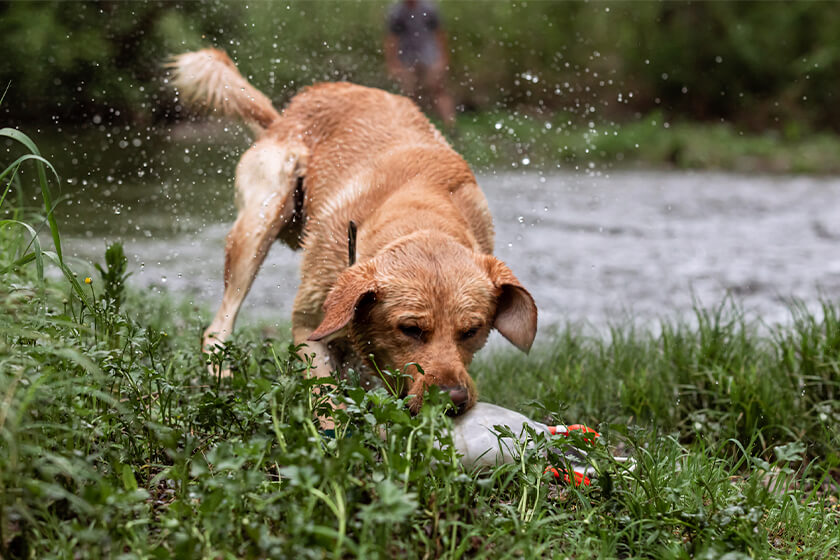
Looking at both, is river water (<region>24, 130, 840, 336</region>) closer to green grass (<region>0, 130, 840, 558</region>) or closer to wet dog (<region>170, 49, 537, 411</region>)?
→ wet dog (<region>170, 49, 537, 411</region>)

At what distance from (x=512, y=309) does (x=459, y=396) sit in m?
0.64

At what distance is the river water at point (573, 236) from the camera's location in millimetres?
7898

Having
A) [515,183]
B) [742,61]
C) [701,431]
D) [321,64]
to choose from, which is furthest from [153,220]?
[742,61]

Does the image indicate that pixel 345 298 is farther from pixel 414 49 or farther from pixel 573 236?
pixel 414 49

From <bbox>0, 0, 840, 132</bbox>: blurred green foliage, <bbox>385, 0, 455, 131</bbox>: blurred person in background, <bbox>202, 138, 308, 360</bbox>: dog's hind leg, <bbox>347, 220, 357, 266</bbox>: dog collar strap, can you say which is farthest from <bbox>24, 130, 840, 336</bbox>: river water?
<bbox>385, 0, 455, 131</bbox>: blurred person in background

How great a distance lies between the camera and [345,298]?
3.34 m

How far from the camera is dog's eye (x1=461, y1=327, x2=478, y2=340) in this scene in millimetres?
3457

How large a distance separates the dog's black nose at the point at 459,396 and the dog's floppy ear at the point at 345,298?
46cm

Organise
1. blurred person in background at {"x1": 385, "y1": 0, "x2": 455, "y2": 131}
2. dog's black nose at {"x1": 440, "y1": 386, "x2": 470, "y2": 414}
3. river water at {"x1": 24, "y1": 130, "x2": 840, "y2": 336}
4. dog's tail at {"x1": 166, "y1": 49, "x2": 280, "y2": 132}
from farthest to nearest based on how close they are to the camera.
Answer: blurred person in background at {"x1": 385, "y1": 0, "x2": 455, "y2": 131} → river water at {"x1": 24, "y1": 130, "x2": 840, "y2": 336} → dog's tail at {"x1": 166, "y1": 49, "x2": 280, "y2": 132} → dog's black nose at {"x1": 440, "y1": 386, "x2": 470, "y2": 414}

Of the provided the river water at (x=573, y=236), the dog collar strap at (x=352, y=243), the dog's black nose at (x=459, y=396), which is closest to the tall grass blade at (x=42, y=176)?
the dog collar strap at (x=352, y=243)

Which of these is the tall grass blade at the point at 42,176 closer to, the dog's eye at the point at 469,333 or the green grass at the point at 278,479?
the green grass at the point at 278,479

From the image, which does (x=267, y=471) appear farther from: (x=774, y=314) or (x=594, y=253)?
(x=594, y=253)

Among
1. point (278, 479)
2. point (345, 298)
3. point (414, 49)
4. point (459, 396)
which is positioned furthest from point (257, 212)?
point (414, 49)

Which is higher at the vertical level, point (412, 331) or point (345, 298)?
point (345, 298)
